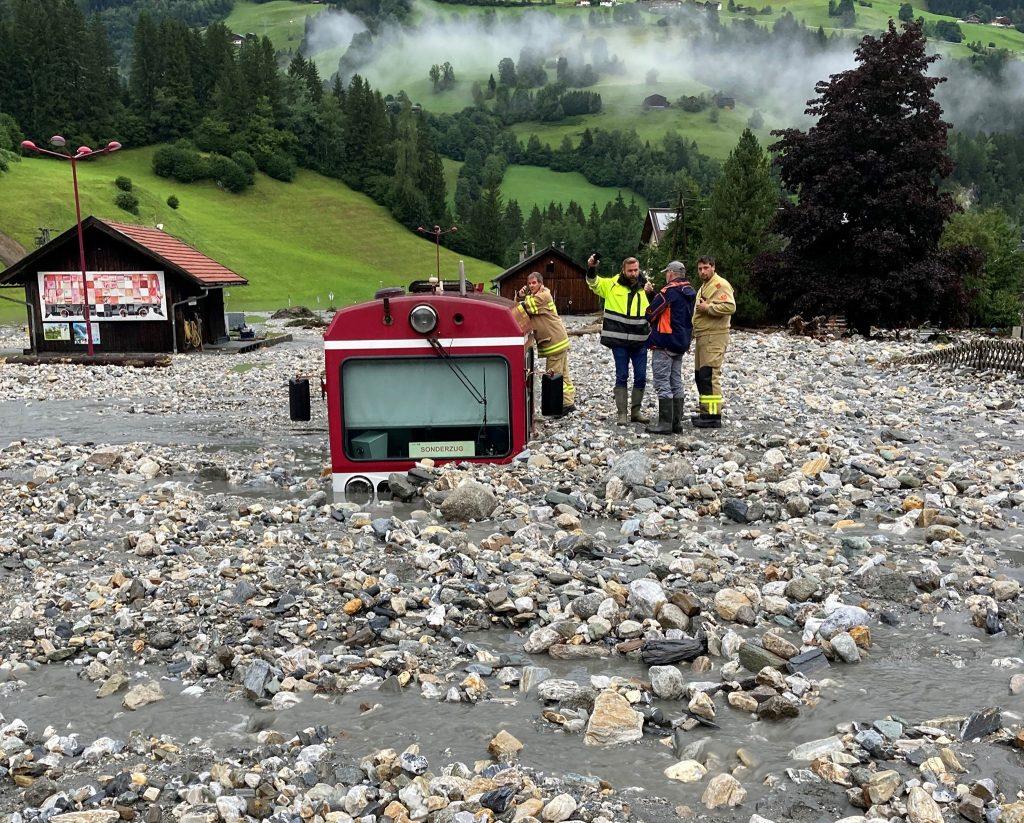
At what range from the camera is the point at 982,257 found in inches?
1436

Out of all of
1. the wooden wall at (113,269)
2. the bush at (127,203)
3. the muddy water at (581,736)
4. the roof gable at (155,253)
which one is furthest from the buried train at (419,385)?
the bush at (127,203)

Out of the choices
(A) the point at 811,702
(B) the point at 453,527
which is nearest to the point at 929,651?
(A) the point at 811,702

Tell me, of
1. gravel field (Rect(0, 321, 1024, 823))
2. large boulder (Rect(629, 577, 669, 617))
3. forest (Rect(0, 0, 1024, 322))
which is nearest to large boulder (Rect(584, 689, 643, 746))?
gravel field (Rect(0, 321, 1024, 823))

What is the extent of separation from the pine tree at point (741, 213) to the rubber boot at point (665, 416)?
31.3m

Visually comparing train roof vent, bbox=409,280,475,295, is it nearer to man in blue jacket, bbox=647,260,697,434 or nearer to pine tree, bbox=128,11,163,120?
man in blue jacket, bbox=647,260,697,434

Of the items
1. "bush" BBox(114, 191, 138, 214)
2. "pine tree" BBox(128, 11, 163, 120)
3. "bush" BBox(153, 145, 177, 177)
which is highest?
"pine tree" BBox(128, 11, 163, 120)

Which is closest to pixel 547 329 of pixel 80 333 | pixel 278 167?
pixel 80 333

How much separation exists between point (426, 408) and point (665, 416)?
4227 mm

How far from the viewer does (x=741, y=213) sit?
147 ft

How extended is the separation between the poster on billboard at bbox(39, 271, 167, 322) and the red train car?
29.9 metres

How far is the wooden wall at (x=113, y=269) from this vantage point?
3769cm

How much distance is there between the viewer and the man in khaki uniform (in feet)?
46.4

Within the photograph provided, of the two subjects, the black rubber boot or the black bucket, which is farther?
the black rubber boot

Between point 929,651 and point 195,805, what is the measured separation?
4.90 meters
